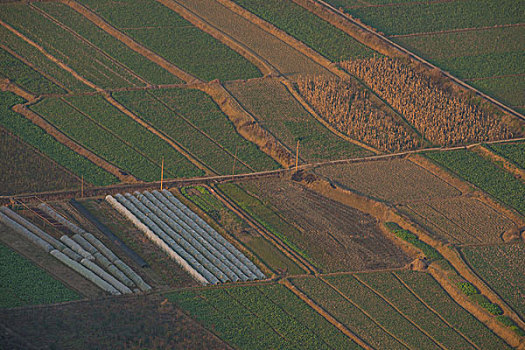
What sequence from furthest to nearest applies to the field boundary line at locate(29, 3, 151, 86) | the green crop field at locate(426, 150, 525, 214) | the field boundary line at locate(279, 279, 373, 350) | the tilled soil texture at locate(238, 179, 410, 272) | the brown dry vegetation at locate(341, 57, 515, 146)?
the field boundary line at locate(29, 3, 151, 86), the brown dry vegetation at locate(341, 57, 515, 146), the green crop field at locate(426, 150, 525, 214), the tilled soil texture at locate(238, 179, 410, 272), the field boundary line at locate(279, 279, 373, 350)

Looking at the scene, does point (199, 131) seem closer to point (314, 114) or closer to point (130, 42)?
point (314, 114)

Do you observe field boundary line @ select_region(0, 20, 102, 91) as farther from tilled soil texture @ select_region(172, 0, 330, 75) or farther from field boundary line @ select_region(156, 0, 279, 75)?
tilled soil texture @ select_region(172, 0, 330, 75)

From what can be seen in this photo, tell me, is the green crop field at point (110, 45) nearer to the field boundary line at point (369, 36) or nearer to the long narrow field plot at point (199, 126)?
the long narrow field plot at point (199, 126)

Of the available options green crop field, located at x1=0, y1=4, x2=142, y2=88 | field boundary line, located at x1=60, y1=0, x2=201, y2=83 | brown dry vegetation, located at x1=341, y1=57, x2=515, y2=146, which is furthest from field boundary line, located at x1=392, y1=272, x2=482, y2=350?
green crop field, located at x1=0, y1=4, x2=142, y2=88

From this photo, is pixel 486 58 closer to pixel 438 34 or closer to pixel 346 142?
pixel 438 34

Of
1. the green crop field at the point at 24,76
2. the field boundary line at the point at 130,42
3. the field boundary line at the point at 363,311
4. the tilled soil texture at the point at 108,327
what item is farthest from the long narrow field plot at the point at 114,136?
the tilled soil texture at the point at 108,327

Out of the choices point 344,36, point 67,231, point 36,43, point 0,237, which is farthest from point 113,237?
point 344,36
